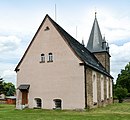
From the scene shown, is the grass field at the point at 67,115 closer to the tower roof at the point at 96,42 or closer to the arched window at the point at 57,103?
the arched window at the point at 57,103

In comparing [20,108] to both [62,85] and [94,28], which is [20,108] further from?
[94,28]

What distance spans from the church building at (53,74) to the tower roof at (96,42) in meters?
17.1

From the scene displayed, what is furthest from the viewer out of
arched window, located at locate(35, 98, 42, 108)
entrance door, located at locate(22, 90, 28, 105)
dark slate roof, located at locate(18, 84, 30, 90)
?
entrance door, located at locate(22, 90, 28, 105)

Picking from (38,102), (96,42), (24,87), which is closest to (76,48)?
(24,87)

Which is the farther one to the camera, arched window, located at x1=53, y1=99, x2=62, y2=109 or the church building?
arched window, located at x1=53, y1=99, x2=62, y2=109

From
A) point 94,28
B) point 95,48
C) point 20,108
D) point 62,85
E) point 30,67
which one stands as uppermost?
point 94,28

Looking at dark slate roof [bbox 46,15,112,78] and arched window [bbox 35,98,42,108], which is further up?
dark slate roof [bbox 46,15,112,78]

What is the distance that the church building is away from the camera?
1066 inches

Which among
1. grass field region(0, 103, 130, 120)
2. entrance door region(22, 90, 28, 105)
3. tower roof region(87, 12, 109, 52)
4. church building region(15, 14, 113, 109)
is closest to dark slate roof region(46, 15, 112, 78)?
church building region(15, 14, 113, 109)

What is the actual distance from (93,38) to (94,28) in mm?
2378

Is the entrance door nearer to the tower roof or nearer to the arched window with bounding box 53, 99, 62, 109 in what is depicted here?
the arched window with bounding box 53, 99, 62, 109

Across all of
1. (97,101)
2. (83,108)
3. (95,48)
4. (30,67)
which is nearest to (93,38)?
(95,48)

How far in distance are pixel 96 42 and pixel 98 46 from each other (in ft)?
2.79

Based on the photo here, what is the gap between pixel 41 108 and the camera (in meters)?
28.8
